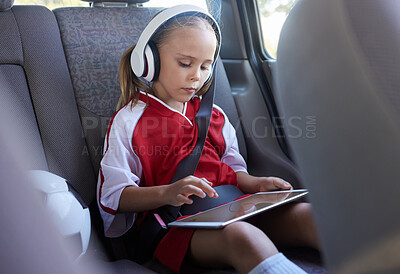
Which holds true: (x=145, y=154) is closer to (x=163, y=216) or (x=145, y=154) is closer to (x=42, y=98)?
(x=163, y=216)

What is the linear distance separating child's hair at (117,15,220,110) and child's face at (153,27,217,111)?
0.7 inches

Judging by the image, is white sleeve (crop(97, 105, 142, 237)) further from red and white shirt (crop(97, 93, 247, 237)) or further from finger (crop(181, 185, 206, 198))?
finger (crop(181, 185, 206, 198))

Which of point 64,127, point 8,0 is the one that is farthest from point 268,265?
point 8,0

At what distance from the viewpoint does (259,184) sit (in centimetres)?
150

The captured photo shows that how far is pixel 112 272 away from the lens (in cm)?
118

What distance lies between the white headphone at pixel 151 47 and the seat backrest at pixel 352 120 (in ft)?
3.06

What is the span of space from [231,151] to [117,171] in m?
0.50

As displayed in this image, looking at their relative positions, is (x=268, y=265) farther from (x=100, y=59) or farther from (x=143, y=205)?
(x=100, y=59)

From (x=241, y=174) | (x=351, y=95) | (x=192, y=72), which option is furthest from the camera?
(x=241, y=174)

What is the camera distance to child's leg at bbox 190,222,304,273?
0.97 meters

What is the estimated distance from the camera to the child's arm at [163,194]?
1.20 m

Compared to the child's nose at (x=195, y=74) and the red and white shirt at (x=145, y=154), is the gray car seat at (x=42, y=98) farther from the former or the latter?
the child's nose at (x=195, y=74)

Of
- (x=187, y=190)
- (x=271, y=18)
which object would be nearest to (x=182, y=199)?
(x=187, y=190)

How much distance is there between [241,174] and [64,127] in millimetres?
637
